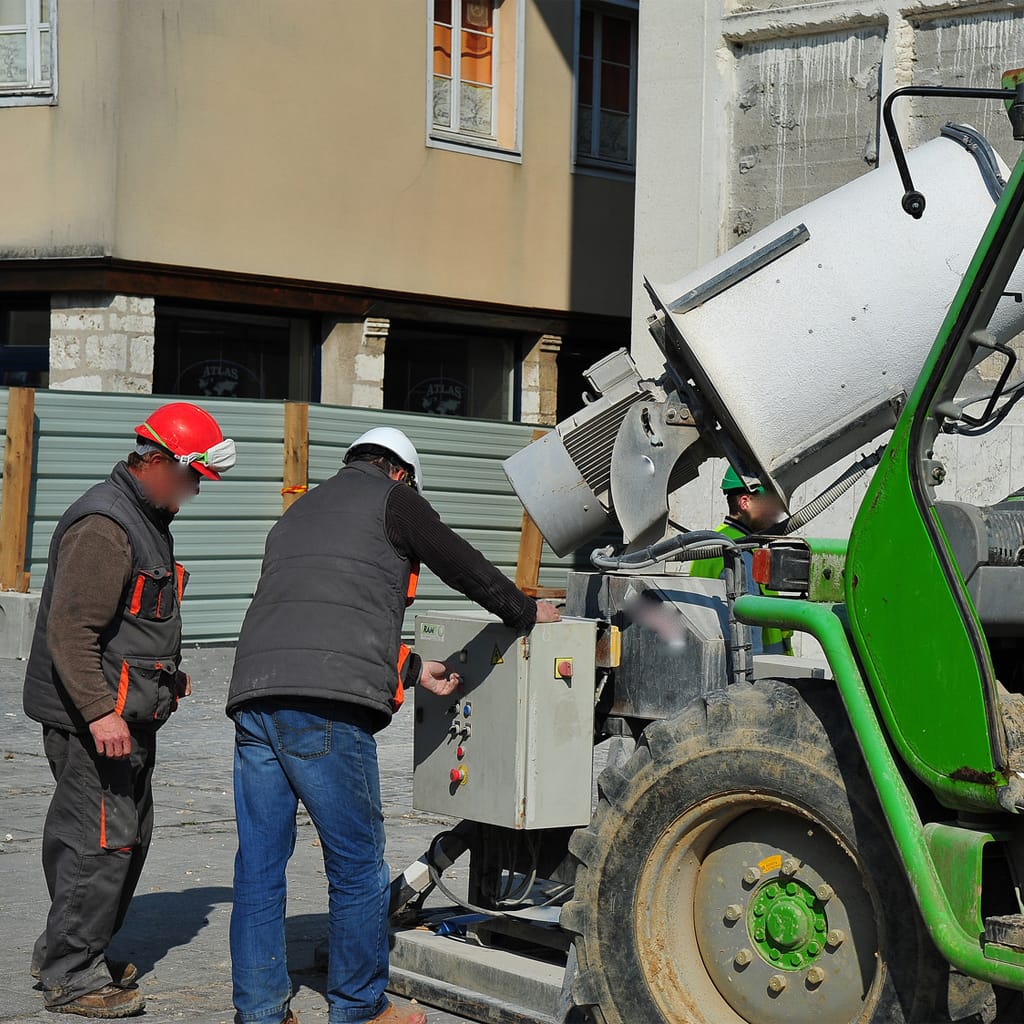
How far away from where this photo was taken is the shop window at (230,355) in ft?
54.4

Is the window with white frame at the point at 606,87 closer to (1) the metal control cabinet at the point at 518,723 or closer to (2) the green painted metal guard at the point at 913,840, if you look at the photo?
(1) the metal control cabinet at the point at 518,723

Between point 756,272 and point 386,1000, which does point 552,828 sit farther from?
point 756,272

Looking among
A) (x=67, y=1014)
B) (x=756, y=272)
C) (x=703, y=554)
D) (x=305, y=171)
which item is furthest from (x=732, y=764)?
(x=305, y=171)

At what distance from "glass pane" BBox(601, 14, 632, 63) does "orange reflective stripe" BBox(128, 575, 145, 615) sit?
14916mm

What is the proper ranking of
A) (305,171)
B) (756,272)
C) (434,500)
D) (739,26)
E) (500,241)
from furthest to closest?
(500,241) < (305,171) < (434,500) < (739,26) < (756,272)

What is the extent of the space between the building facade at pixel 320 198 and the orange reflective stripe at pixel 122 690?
10.6m

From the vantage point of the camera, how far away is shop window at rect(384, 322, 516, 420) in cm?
1836

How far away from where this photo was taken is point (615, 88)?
19469mm

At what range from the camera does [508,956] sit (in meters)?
5.46

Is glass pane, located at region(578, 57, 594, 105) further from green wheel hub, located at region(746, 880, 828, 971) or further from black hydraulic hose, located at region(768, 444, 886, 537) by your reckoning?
green wheel hub, located at region(746, 880, 828, 971)

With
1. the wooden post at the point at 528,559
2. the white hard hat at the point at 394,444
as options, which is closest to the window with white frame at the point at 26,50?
the wooden post at the point at 528,559

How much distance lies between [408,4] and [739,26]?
216 inches

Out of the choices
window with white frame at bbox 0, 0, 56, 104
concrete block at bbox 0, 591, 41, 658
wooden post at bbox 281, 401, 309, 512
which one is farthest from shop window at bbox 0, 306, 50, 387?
concrete block at bbox 0, 591, 41, 658

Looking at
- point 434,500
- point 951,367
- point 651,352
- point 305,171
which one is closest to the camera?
point 951,367
